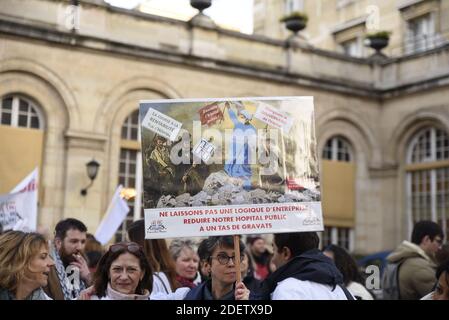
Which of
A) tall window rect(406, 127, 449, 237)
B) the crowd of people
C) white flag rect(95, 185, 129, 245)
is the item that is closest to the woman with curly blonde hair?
the crowd of people

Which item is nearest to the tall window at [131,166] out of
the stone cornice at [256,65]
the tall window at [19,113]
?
the stone cornice at [256,65]

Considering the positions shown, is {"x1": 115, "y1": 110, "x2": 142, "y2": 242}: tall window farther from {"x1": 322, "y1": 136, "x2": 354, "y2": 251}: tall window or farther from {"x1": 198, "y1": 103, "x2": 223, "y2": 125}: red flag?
{"x1": 198, "y1": 103, "x2": 223, "y2": 125}: red flag

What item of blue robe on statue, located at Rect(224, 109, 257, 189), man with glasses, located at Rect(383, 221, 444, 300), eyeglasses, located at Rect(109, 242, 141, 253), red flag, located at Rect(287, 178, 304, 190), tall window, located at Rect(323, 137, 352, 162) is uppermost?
tall window, located at Rect(323, 137, 352, 162)

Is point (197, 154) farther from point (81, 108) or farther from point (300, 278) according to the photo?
point (81, 108)

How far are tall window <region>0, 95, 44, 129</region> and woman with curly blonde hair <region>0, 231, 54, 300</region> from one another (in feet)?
40.3

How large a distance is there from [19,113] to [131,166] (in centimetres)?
309

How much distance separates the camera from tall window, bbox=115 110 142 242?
17891 mm

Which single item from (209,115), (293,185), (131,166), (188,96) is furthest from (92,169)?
(293,185)

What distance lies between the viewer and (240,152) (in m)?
4.98

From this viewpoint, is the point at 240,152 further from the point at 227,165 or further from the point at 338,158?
the point at 338,158

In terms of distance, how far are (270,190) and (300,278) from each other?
0.71m
